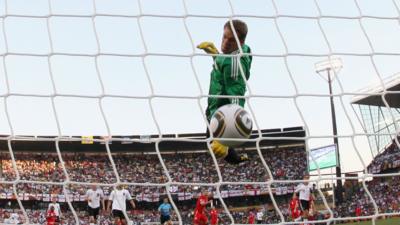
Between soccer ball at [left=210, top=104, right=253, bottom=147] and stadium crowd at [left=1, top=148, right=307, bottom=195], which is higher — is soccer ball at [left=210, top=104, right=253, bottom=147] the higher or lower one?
the lower one

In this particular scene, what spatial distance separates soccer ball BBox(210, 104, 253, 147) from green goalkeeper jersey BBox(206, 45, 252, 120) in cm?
36

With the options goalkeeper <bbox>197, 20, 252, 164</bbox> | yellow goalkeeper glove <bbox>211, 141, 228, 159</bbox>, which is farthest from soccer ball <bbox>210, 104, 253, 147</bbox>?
goalkeeper <bbox>197, 20, 252, 164</bbox>

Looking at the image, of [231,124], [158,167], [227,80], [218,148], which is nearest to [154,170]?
[158,167]

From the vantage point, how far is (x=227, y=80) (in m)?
4.04

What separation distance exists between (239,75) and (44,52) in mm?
1410

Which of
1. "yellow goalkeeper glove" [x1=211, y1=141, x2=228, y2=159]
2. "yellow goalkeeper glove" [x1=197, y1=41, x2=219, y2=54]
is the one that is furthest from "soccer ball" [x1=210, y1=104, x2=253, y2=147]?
"yellow goalkeeper glove" [x1=197, y1=41, x2=219, y2=54]

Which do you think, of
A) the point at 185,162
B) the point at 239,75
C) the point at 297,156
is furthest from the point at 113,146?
the point at 239,75

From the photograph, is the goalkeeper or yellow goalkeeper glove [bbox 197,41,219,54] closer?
yellow goalkeeper glove [bbox 197,41,219,54]

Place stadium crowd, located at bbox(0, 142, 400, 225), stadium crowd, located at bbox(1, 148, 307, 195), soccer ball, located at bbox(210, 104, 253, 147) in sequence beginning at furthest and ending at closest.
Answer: stadium crowd, located at bbox(1, 148, 307, 195) → stadium crowd, located at bbox(0, 142, 400, 225) → soccer ball, located at bbox(210, 104, 253, 147)

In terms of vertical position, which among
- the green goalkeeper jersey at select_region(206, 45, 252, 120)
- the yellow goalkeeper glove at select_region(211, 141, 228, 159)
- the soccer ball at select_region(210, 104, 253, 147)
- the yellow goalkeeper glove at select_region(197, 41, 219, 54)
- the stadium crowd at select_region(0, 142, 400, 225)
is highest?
the stadium crowd at select_region(0, 142, 400, 225)

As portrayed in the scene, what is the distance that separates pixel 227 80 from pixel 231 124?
56cm

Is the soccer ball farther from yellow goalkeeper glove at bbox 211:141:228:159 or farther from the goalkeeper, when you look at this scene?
the goalkeeper

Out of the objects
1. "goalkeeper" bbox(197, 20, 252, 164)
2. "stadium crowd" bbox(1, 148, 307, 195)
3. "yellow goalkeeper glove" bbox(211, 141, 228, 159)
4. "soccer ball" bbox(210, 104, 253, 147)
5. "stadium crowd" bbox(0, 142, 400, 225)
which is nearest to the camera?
"soccer ball" bbox(210, 104, 253, 147)

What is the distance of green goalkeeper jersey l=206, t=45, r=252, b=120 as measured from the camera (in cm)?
403
